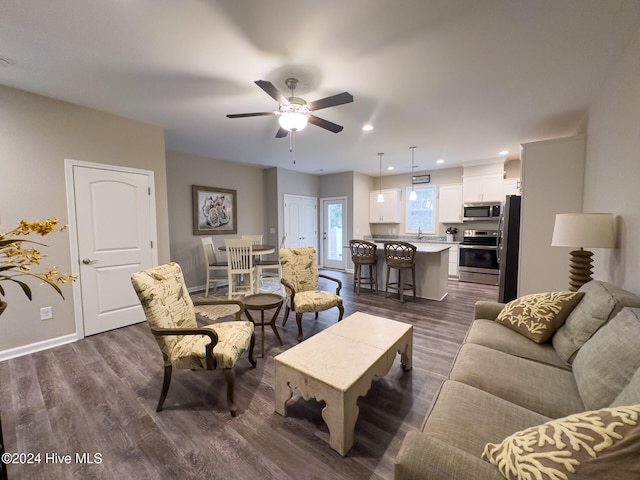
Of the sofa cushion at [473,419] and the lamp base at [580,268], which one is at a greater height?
the lamp base at [580,268]

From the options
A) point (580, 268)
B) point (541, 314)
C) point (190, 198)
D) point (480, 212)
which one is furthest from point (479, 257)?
point (190, 198)

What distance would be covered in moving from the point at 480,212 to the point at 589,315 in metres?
4.57

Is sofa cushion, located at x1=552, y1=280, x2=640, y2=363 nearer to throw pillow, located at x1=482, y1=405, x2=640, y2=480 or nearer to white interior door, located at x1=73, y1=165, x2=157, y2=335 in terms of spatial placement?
throw pillow, located at x1=482, y1=405, x2=640, y2=480

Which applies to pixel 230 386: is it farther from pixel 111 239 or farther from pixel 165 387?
pixel 111 239

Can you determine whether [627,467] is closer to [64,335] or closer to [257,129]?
[257,129]

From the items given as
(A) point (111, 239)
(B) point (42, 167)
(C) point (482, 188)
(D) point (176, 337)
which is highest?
(C) point (482, 188)

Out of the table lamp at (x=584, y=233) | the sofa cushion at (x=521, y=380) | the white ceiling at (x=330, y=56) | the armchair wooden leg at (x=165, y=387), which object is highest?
the white ceiling at (x=330, y=56)

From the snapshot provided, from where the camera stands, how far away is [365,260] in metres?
4.77

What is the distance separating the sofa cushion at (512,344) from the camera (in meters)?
1.72

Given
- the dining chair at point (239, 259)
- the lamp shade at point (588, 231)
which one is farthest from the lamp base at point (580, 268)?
the dining chair at point (239, 259)

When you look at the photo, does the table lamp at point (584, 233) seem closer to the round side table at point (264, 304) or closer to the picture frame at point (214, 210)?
the round side table at point (264, 304)

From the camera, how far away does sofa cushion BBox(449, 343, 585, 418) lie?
131 centimetres

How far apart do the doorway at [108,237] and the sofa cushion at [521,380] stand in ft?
12.4

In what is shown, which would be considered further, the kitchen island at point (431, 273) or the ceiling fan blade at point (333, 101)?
the kitchen island at point (431, 273)
